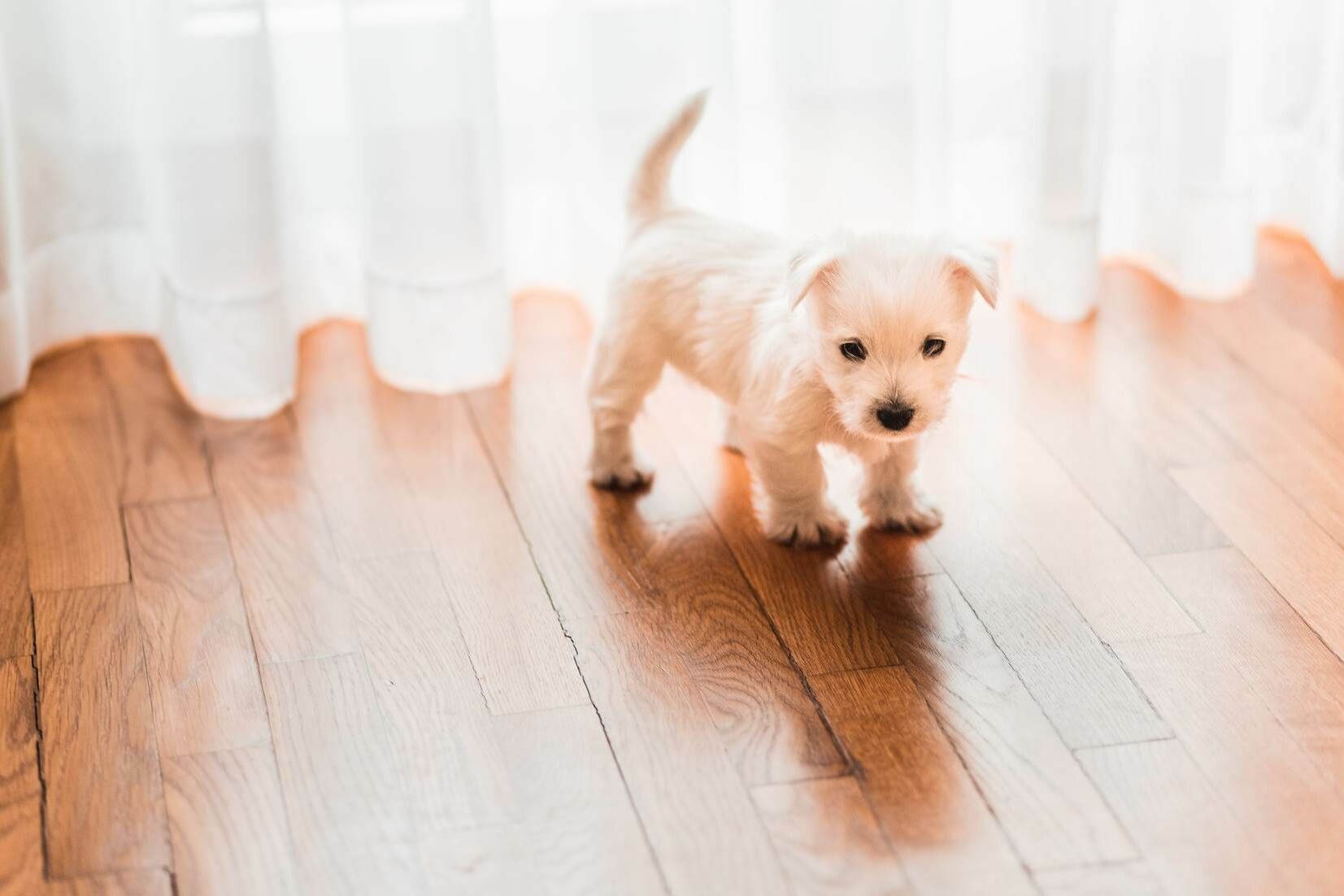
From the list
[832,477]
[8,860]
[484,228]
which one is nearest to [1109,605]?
[832,477]

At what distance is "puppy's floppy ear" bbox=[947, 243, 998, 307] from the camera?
6.19ft

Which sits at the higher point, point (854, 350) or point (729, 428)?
point (854, 350)

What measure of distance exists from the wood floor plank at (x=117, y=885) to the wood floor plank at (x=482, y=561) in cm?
41

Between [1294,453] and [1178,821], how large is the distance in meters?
0.88

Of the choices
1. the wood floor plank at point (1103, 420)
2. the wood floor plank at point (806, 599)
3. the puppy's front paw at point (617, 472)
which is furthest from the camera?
the puppy's front paw at point (617, 472)

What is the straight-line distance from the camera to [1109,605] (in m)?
2.00

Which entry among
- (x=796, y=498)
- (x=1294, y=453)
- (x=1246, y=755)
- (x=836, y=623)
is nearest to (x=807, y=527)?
(x=796, y=498)

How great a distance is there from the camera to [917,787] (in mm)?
1698

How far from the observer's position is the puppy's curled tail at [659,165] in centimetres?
221

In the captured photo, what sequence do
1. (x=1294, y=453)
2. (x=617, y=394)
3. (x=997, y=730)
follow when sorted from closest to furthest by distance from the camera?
(x=997, y=730) → (x=617, y=394) → (x=1294, y=453)

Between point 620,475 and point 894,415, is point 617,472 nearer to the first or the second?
point 620,475

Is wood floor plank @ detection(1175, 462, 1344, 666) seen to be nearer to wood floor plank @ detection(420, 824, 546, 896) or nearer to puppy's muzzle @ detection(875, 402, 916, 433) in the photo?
puppy's muzzle @ detection(875, 402, 916, 433)

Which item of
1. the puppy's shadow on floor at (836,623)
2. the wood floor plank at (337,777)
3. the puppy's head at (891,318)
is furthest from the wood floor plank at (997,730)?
the wood floor plank at (337,777)

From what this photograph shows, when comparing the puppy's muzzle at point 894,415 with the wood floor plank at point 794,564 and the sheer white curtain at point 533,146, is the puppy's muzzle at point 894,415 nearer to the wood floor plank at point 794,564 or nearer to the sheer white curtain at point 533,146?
the wood floor plank at point 794,564
